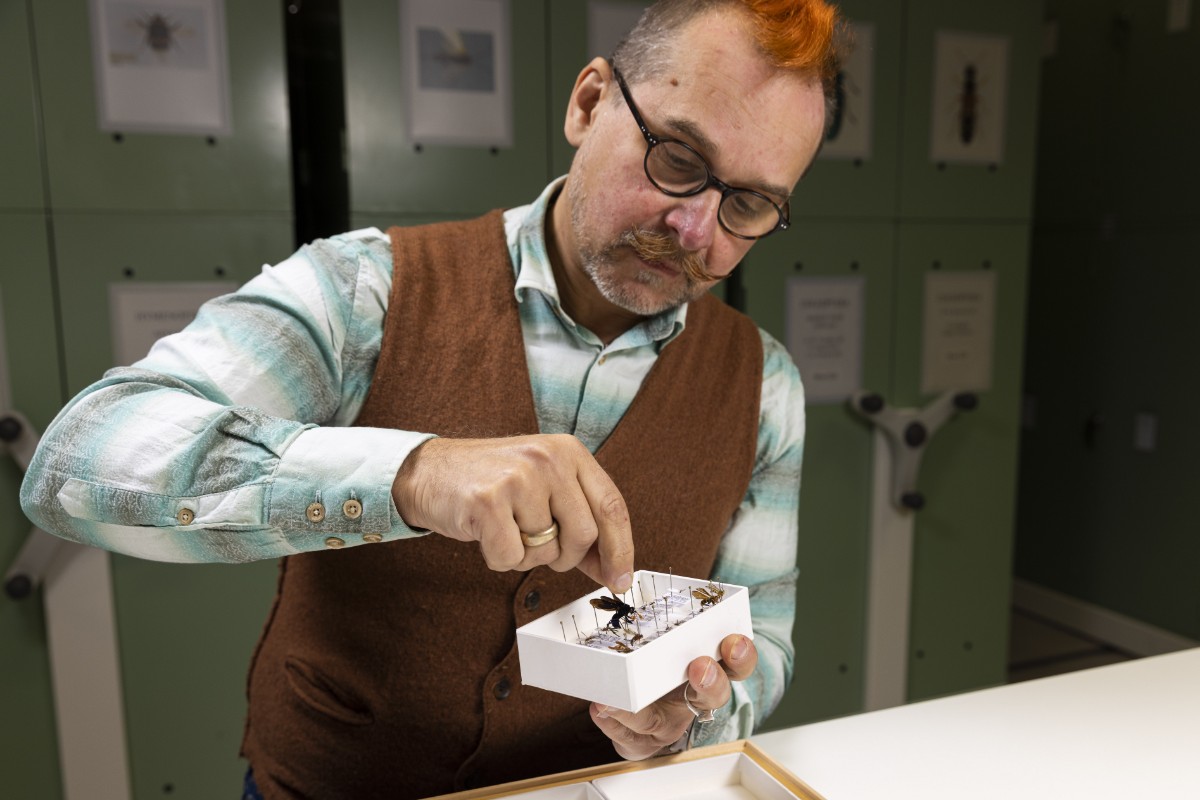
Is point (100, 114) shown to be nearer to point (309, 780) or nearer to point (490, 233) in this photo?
point (490, 233)

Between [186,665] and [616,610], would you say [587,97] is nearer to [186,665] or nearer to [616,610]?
[616,610]

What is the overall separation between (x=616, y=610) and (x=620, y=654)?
0.13 metres

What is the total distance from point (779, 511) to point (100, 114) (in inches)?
64.8

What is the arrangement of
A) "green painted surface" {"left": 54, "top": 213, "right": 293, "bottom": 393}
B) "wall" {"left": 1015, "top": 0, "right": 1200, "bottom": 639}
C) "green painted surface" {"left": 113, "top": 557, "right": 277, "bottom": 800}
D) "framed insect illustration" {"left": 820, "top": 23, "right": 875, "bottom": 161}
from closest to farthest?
"green painted surface" {"left": 54, "top": 213, "right": 293, "bottom": 393} → "green painted surface" {"left": 113, "top": 557, "right": 277, "bottom": 800} → "framed insect illustration" {"left": 820, "top": 23, "right": 875, "bottom": 161} → "wall" {"left": 1015, "top": 0, "right": 1200, "bottom": 639}

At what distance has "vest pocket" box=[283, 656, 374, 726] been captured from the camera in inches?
43.7

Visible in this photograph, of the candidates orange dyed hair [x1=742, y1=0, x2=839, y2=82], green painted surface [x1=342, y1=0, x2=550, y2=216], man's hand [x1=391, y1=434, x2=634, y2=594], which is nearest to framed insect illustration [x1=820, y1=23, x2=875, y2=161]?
green painted surface [x1=342, y1=0, x2=550, y2=216]

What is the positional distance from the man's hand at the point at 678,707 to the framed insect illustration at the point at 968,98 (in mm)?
2112

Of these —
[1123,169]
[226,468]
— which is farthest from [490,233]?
[1123,169]

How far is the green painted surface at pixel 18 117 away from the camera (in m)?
1.85

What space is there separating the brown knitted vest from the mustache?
16cm

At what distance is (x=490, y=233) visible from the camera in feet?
3.83

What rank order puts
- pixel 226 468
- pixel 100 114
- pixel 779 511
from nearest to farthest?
pixel 226 468
pixel 779 511
pixel 100 114

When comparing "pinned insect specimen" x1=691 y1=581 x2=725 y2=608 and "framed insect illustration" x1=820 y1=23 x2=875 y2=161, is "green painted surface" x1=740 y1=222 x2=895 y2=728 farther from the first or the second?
"pinned insect specimen" x1=691 y1=581 x2=725 y2=608

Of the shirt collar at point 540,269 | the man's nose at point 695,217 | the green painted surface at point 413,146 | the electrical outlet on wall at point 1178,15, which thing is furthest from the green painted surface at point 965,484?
the man's nose at point 695,217
